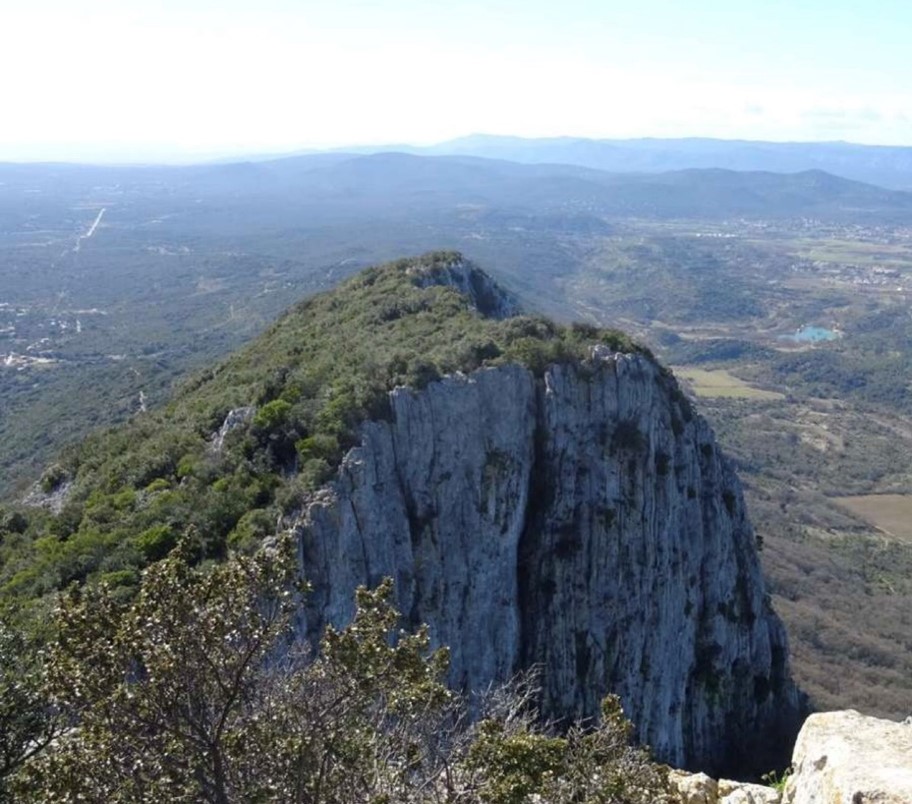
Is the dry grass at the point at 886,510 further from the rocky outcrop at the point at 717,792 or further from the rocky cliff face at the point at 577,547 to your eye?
the rocky outcrop at the point at 717,792

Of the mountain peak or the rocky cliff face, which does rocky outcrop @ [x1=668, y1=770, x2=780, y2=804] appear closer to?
the rocky cliff face

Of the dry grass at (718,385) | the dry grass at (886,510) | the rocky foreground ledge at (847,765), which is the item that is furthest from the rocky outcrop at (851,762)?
the dry grass at (718,385)

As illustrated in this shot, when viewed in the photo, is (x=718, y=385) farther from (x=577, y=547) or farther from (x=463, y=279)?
(x=577, y=547)

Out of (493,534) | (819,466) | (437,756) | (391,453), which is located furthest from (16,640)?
(819,466)

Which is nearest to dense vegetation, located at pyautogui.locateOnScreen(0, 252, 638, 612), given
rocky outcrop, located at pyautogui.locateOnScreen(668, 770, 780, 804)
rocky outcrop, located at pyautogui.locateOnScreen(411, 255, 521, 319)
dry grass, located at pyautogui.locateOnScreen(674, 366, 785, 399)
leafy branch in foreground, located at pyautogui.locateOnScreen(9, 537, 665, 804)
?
leafy branch in foreground, located at pyautogui.locateOnScreen(9, 537, 665, 804)

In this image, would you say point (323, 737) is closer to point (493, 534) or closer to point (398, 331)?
point (493, 534)

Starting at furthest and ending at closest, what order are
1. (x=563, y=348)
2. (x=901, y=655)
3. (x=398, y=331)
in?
(x=901, y=655)
(x=398, y=331)
(x=563, y=348)
